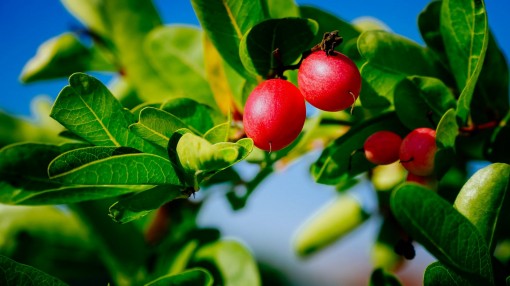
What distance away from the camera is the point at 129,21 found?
63.6 inches

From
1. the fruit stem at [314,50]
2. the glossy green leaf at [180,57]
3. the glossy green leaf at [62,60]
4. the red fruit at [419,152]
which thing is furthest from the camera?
the glossy green leaf at [62,60]

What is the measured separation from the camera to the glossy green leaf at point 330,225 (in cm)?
188

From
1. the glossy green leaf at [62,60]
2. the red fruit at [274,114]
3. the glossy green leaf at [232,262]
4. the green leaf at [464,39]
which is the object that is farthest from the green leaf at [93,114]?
the glossy green leaf at [62,60]

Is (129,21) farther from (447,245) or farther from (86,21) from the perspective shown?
(447,245)

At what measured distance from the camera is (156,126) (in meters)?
0.85

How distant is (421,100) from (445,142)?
120 mm

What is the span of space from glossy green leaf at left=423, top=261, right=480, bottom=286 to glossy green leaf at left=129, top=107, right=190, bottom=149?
0.51 m

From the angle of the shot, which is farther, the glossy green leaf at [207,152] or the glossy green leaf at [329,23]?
the glossy green leaf at [329,23]

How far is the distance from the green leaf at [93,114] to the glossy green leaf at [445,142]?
57cm

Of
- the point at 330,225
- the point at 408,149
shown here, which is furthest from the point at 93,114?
the point at 330,225

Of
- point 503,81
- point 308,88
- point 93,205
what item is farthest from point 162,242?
point 503,81

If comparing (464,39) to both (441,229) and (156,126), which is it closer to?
(441,229)

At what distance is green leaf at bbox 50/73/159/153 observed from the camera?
85cm

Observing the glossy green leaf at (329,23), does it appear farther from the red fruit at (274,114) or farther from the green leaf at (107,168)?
the green leaf at (107,168)
